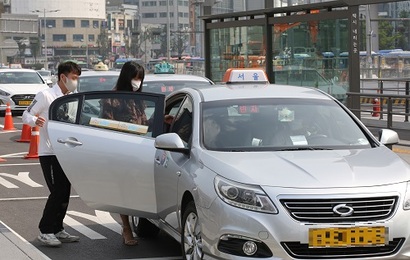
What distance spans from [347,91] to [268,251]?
14666 mm

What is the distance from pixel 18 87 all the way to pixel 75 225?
2258cm

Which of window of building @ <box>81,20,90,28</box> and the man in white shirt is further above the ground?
window of building @ <box>81,20,90,28</box>

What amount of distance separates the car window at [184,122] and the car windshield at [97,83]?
32.8 ft

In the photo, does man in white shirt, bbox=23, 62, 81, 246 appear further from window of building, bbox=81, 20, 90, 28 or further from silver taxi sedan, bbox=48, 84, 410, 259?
window of building, bbox=81, 20, 90, 28

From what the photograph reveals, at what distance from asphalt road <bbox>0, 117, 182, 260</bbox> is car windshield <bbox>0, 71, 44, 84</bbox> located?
18.1 meters

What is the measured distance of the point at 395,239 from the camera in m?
6.79

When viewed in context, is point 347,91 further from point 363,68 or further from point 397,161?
point 363,68

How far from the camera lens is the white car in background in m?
31.8

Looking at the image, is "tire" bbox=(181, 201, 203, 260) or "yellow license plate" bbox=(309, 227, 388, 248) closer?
"yellow license plate" bbox=(309, 227, 388, 248)

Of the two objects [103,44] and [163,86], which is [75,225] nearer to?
[163,86]

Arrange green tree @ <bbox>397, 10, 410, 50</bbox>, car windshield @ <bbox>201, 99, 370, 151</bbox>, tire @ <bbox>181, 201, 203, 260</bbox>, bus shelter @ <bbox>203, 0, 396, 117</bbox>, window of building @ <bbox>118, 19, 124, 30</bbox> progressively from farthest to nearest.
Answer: window of building @ <bbox>118, 19, 124, 30</bbox>, green tree @ <bbox>397, 10, 410, 50</bbox>, bus shelter @ <bbox>203, 0, 396, 117</bbox>, car windshield @ <bbox>201, 99, 370, 151</bbox>, tire @ <bbox>181, 201, 203, 260</bbox>

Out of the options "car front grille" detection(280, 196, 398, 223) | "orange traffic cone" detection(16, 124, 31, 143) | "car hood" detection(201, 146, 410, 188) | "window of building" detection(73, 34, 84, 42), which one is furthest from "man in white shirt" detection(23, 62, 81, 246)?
"window of building" detection(73, 34, 84, 42)

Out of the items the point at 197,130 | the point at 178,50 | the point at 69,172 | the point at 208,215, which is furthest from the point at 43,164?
the point at 178,50

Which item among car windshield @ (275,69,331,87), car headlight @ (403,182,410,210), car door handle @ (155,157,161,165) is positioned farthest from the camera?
car windshield @ (275,69,331,87)
